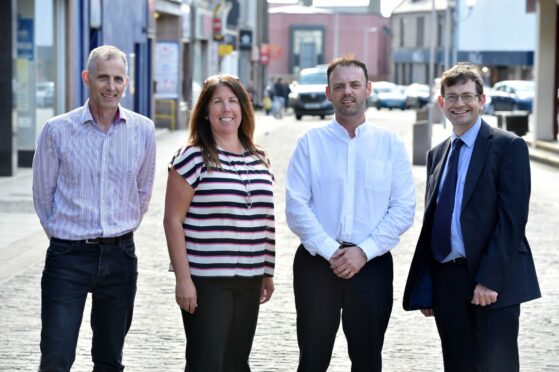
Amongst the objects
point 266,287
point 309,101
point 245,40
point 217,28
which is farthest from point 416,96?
point 266,287

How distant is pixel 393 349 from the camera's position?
7883mm

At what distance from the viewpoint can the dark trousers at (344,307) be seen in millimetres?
5434

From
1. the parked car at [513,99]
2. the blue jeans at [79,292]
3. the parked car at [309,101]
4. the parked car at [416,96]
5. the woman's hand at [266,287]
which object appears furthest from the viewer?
the parked car at [416,96]

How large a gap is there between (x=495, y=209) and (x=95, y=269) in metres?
1.76

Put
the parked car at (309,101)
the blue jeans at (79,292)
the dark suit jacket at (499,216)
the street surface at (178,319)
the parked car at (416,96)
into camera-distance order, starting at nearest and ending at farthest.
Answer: the dark suit jacket at (499,216)
the blue jeans at (79,292)
the street surface at (178,319)
the parked car at (309,101)
the parked car at (416,96)

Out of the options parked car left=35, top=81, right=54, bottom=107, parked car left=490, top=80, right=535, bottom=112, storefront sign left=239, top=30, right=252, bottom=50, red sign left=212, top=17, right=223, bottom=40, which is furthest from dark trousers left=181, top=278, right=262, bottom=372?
storefront sign left=239, top=30, right=252, bottom=50

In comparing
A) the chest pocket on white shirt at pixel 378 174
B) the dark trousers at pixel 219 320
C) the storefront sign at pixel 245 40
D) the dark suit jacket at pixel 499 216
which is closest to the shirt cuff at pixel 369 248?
the chest pocket on white shirt at pixel 378 174

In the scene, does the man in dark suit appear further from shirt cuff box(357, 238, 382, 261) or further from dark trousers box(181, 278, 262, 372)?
dark trousers box(181, 278, 262, 372)

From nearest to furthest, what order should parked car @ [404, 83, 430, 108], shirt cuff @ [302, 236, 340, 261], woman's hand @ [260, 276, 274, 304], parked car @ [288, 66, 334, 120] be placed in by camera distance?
shirt cuff @ [302, 236, 340, 261], woman's hand @ [260, 276, 274, 304], parked car @ [288, 66, 334, 120], parked car @ [404, 83, 430, 108]

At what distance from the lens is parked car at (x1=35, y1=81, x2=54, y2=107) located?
21609mm

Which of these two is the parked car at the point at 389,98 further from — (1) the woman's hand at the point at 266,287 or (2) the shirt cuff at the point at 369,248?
(2) the shirt cuff at the point at 369,248

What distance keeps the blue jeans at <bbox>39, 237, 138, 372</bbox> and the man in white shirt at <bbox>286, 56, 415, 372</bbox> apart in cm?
79

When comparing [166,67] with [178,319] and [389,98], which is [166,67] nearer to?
[178,319]

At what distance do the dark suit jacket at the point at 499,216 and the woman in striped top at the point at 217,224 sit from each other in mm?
880
